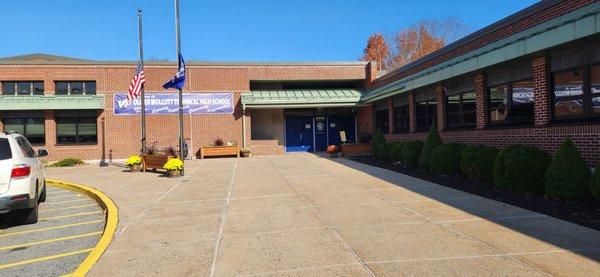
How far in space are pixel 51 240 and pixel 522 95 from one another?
459 inches

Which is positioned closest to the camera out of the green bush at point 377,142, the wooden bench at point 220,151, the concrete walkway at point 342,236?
the concrete walkway at point 342,236

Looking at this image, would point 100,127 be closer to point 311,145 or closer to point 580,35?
point 311,145

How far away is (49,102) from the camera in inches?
946

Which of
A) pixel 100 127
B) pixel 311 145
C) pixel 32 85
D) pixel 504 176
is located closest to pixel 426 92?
pixel 504 176

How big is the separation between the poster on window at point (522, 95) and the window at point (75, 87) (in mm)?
21884

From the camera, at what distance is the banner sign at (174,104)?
25703 mm

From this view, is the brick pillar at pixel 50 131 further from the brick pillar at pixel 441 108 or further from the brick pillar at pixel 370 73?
the brick pillar at pixel 441 108

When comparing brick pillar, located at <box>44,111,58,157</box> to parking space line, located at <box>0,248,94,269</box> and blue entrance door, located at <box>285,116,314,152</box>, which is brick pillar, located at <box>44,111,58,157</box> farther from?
parking space line, located at <box>0,248,94,269</box>

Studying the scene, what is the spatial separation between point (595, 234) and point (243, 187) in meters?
8.36

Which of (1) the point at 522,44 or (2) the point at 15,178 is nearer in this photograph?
(2) the point at 15,178

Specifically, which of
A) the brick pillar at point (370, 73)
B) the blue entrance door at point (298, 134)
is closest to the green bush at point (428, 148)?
the brick pillar at point (370, 73)

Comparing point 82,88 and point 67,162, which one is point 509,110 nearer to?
point 67,162

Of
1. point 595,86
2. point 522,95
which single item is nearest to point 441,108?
point 522,95

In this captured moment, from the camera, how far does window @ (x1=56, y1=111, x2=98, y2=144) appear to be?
25125mm
